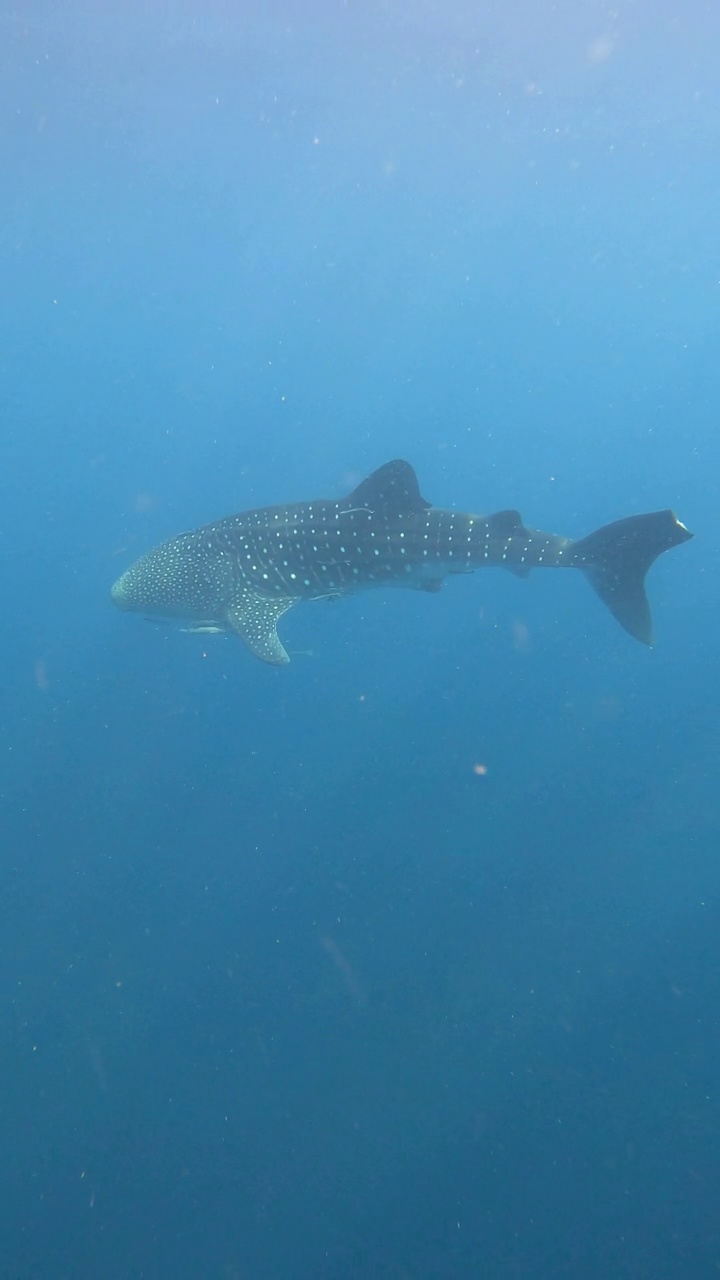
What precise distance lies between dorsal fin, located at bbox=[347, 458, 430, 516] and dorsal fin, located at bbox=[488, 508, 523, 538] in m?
0.82

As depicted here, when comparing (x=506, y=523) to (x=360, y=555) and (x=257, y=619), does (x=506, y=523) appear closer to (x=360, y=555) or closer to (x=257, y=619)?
(x=360, y=555)

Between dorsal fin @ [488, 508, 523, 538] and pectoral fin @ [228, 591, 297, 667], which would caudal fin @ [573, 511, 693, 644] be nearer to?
dorsal fin @ [488, 508, 523, 538]

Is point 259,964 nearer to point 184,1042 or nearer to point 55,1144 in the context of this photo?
point 184,1042

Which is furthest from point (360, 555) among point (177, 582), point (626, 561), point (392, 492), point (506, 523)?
point (626, 561)

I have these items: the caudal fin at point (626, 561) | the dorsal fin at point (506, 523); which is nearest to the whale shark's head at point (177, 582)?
the dorsal fin at point (506, 523)

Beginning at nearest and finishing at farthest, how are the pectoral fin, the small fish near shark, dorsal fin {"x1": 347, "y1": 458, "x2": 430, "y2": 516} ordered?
the small fish near shark < dorsal fin {"x1": 347, "y1": 458, "x2": 430, "y2": 516} < the pectoral fin

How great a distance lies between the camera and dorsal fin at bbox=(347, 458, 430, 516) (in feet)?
24.7

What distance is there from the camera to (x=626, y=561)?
722 cm

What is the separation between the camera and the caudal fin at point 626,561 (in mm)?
6977

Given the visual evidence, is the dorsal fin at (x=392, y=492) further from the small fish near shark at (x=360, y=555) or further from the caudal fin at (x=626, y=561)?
the caudal fin at (x=626, y=561)

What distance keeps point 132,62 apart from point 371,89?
44.7 feet

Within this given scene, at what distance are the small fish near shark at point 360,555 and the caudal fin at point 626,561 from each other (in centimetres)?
1

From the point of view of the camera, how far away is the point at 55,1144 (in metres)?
8.63

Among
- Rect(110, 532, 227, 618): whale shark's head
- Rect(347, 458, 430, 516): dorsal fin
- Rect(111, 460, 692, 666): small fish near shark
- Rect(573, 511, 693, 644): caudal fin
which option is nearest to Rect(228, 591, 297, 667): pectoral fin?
Rect(111, 460, 692, 666): small fish near shark
